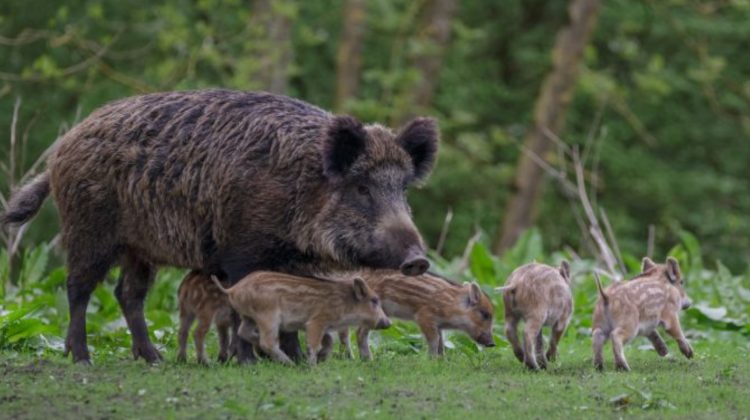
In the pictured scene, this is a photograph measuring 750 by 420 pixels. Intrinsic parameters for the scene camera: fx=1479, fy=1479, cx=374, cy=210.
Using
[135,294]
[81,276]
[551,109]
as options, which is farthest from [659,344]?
[551,109]

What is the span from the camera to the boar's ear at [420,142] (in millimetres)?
11805

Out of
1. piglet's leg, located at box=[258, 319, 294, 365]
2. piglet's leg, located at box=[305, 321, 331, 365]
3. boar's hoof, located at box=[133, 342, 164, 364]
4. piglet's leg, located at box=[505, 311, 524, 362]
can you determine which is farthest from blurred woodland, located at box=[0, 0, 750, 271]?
piglet's leg, located at box=[505, 311, 524, 362]

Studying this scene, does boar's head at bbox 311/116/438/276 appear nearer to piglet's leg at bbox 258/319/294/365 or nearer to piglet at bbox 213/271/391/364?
piglet at bbox 213/271/391/364

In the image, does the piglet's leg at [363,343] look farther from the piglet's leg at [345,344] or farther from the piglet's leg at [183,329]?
the piglet's leg at [183,329]

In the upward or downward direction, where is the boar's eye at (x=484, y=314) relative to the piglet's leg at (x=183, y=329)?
upward

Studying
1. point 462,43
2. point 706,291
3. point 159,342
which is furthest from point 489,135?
point 159,342

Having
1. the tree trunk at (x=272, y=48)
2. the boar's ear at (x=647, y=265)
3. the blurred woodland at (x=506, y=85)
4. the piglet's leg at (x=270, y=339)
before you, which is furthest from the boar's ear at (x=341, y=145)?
the tree trunk at (x=272, y=48)

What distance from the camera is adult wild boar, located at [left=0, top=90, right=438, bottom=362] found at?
11.2 m

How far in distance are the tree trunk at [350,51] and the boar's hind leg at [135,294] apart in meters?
15.4

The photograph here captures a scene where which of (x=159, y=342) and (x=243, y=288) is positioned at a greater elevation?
(x=243, y=288)

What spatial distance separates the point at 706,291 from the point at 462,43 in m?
15.7

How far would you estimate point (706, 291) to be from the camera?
16281 mm

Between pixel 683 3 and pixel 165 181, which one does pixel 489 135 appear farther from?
pixel 165 181

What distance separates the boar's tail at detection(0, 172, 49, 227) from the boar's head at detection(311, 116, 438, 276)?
280cm
